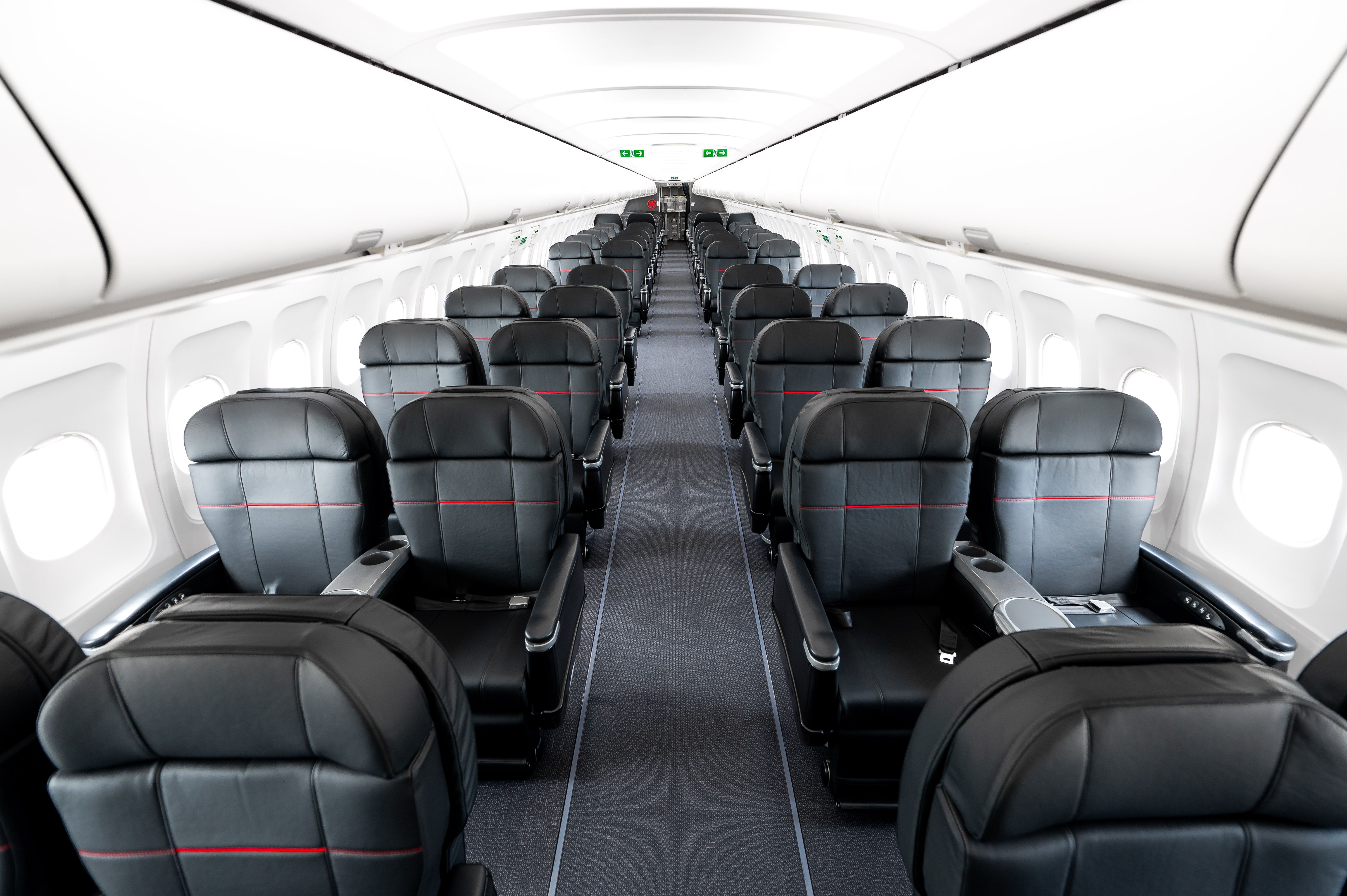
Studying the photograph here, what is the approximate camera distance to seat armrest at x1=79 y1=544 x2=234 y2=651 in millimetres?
2498

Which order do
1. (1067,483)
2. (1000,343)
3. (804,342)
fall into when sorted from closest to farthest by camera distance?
(1067,483)
(804,342)
(1000,343)

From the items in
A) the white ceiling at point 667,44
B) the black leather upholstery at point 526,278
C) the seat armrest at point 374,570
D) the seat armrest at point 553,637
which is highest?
the white ceiling at point 667,44

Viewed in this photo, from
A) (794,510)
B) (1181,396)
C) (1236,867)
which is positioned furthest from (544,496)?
(1181,396)

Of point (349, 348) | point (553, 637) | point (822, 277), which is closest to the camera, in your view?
point (553, 637)

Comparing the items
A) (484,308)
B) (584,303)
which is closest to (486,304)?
(484,308)

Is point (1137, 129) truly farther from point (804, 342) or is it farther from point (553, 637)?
point (804, 342)

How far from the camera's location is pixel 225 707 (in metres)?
1.17

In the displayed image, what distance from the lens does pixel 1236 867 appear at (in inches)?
42.9

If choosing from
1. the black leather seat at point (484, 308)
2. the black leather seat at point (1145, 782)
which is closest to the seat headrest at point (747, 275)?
the black leather seat at point (484, 308)

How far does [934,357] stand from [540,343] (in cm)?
261

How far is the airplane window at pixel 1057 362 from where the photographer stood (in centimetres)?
450

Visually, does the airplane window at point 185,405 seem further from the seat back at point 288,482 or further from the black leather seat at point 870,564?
the black leather seat at point 870,564

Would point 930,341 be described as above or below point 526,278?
below

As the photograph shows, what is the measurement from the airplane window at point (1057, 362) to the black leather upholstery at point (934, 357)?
48 centimetres
